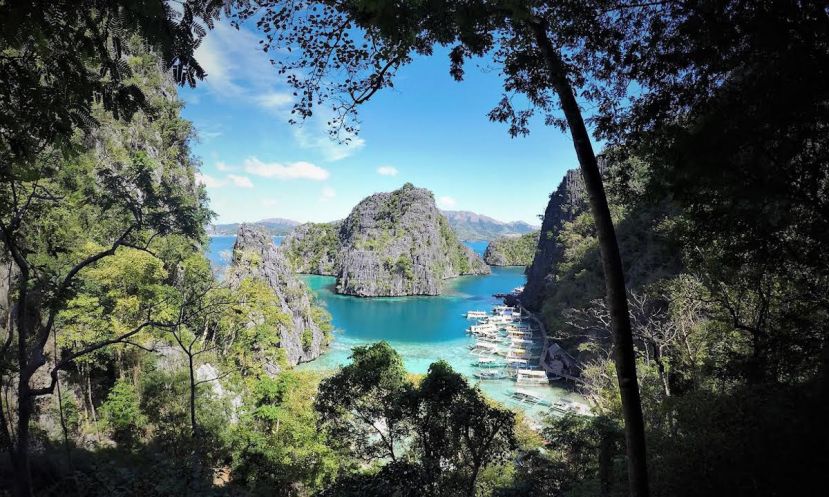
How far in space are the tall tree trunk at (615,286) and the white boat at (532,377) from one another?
25611 millimetres

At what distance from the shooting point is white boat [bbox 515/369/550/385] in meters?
27.4

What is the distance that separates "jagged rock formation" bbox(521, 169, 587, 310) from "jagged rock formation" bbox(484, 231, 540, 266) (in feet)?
196

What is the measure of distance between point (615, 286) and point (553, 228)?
5783 centimetres

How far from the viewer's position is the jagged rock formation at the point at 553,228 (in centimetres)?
5203

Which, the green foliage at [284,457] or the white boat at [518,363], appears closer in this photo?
the green foliage at [284,457]

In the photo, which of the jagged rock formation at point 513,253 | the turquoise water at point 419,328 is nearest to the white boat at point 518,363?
the turquoise water at point 419,328

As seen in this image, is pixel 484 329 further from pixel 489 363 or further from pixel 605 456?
pixel 605 456

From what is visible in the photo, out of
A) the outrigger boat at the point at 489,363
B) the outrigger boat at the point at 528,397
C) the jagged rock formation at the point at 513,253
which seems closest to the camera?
the outrigger boat at the point at 528,397

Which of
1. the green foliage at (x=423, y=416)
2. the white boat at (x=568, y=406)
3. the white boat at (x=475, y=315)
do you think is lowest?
the white boat at (x=568, y=406)

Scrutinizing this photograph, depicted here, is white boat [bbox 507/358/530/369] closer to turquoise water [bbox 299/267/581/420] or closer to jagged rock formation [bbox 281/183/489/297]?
turquoise water [bbox 299/267/581/420]

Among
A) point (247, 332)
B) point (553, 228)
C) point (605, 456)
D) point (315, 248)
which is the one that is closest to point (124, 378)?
point (247, 332)

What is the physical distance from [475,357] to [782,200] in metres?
34.0

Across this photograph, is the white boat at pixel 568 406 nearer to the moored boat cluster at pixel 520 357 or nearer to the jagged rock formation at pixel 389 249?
the moored boat cluster at pixel 520 357

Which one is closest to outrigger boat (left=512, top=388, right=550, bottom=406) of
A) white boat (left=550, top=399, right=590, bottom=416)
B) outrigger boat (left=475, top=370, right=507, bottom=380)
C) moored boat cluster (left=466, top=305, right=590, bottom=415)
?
moored boat cluster (left=466, top=305, right=590, bottom=415)
